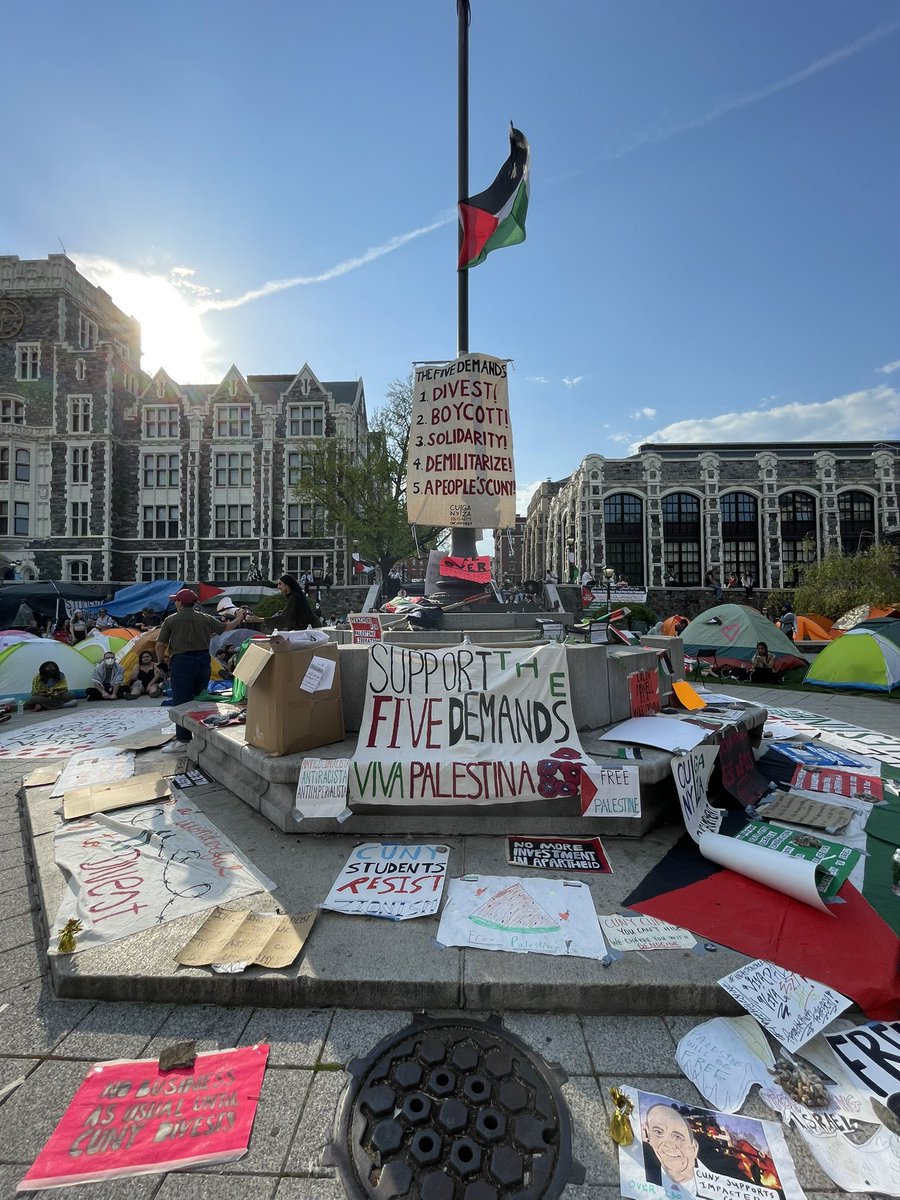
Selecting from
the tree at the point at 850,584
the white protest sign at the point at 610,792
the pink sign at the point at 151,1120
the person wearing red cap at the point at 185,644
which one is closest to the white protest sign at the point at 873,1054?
the white protest sign at the point at 610,792

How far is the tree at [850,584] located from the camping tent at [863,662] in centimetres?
954

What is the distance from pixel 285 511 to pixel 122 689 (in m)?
27.5

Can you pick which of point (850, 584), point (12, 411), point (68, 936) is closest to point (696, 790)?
point (68, 936)

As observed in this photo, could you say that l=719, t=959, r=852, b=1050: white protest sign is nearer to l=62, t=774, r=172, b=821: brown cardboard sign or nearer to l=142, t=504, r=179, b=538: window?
l=62, t=774, r=172, b=821: brown cardboard sign

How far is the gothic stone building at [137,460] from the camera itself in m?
36.4

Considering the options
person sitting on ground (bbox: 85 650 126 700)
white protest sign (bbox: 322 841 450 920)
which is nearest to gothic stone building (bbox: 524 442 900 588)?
person sitting on ground (bbox: 85 650 126 700)

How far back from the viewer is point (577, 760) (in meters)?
3.98

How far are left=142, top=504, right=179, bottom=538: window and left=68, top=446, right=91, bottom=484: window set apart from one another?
4170 millimetres

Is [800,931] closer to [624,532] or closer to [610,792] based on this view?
[610,792]

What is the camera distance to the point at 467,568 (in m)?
7.08

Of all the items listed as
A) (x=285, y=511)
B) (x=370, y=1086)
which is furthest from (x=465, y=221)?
(x=285, y=511)

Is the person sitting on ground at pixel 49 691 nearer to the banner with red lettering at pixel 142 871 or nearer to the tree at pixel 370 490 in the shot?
the banner with red lettering at pixel 142 871

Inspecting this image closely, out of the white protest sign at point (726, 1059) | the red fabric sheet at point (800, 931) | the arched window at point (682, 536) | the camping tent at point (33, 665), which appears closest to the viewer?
the white protest sign at point (726, 1059)

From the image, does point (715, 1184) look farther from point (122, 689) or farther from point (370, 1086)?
point (122, 689)
